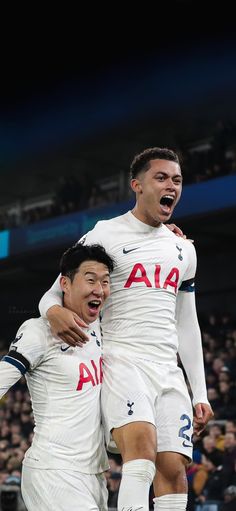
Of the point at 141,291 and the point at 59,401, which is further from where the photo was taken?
the point at 141,291

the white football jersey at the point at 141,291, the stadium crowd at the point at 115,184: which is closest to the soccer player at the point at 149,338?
the white football jersey at the point at 141,291

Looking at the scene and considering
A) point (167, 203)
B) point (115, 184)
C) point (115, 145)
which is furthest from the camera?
point (115, 145)

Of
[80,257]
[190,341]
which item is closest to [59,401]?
[80,257]

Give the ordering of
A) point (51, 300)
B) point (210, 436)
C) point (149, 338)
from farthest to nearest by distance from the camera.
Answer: point (210, 436)
point (149, 338)
point (51, 300)

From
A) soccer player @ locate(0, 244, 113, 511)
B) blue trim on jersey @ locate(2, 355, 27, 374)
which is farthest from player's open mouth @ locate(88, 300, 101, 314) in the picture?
blue trim on jersey @ locate(2, 355, 27, 374)

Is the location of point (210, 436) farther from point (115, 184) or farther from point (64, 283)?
point (115, 184)

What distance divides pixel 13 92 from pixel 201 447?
43.2ft

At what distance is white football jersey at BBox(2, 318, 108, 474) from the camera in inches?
117

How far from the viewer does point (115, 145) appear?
19516 mm

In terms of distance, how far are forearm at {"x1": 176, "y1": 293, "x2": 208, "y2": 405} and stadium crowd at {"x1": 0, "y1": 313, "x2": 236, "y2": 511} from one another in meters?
2.63

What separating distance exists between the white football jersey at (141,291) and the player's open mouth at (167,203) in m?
0.13

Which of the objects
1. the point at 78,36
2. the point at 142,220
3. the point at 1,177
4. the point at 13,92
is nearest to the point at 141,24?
the point at 78,36

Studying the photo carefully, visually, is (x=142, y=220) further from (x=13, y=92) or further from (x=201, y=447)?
(x=13, y=92)

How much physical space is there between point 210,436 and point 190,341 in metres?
4.33
